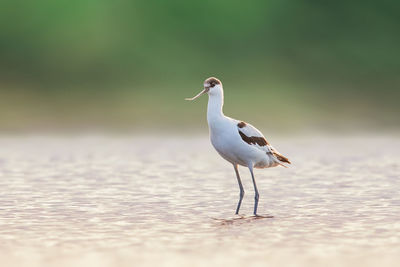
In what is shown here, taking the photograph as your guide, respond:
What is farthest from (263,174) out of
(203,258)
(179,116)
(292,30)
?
(292,30)

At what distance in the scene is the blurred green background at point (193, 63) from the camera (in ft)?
162

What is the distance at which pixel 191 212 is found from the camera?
1669 centimetres

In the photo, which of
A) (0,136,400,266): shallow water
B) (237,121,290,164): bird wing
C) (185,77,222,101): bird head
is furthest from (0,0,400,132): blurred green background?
(237,121,290,164): bird wing

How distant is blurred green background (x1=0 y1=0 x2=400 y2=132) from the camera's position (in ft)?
162

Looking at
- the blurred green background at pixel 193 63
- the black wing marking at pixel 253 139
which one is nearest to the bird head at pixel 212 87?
the black wing marking at pixel 253 139

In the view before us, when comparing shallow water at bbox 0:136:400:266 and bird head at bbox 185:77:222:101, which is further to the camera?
bird head at bbox 185:77:222:101

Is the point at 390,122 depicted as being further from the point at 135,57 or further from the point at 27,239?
the point at 27,239

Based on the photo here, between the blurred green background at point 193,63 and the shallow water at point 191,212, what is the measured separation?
753 inches

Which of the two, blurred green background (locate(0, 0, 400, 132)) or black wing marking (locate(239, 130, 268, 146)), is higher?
blurred green background (locate(0, 0, 400, 132))

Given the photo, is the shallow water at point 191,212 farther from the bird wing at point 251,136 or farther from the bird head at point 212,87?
the bird head at point 212,87

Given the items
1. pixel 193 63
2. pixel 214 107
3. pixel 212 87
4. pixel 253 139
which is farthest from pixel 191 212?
pixel 193 63

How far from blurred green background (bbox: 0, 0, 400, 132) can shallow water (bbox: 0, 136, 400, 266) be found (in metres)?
19.1

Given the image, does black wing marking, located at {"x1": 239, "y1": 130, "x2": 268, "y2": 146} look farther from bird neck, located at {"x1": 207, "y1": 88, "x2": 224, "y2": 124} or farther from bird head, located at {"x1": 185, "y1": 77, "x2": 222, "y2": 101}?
bird head, located at {"x1": 185, "y1": 77, "x2": 222, "y2": 101}

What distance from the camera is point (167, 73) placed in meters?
58.9
